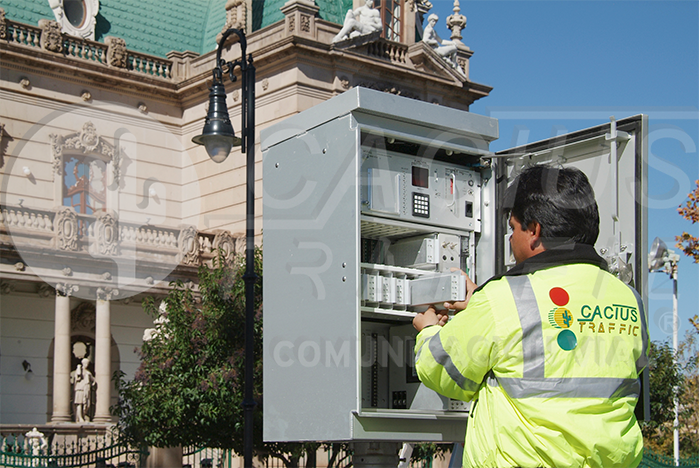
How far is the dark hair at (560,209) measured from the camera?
398 centimetres

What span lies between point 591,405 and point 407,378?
157 inches

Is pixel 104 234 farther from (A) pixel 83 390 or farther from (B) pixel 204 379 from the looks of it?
(B) pixel 204 379

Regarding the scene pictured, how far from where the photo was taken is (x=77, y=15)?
27.9 metres

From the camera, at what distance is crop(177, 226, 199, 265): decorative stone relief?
80.4 ft

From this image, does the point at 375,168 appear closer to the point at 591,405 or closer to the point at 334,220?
the point at 334,220

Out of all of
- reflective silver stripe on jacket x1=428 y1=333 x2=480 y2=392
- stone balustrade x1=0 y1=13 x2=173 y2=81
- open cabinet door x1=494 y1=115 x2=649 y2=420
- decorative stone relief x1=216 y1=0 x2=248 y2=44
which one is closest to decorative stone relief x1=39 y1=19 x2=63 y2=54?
stone balustrade x1=0 y1=13 x2=173 y2=81

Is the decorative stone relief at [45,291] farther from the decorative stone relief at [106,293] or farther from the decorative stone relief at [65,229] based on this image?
the decorative stone relief at [65,229]

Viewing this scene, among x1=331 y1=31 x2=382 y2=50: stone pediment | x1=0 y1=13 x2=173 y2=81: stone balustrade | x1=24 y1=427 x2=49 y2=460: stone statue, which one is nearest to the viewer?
x1=24 y1=427 x2=49 y2=460: stone statue

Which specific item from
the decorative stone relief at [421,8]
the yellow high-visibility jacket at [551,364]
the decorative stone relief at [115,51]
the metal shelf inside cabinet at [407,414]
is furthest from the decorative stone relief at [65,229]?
the yellow high-visibility jacket at [551,364]

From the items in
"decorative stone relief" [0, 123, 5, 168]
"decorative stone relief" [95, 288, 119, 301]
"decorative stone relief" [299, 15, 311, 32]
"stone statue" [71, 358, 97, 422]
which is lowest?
"stone statue" [71, 358, 97, 422]

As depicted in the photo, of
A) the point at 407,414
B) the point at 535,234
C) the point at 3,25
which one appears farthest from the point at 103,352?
the point at 535,234

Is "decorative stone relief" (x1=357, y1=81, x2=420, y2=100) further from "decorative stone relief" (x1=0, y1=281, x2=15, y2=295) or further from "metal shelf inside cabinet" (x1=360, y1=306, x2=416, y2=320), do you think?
"metal shelf inside cabinet" (x1=360, y1=306, x2=416, y2=320)

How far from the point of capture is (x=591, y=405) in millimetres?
3691

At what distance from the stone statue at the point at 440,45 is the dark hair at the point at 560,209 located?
23234 millimetres
